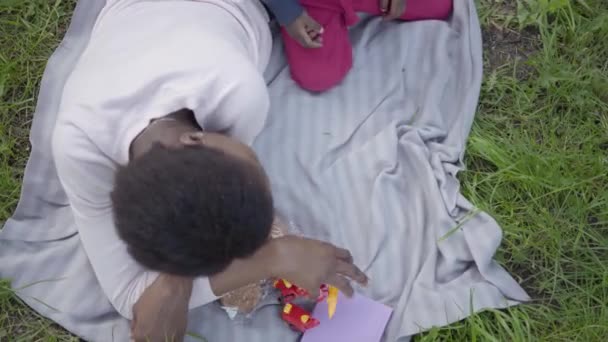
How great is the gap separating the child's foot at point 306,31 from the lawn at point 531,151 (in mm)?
459

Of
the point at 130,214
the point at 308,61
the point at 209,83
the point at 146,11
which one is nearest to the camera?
the point at 130,214

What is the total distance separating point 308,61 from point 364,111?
0.19m

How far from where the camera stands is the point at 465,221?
1.69 metres

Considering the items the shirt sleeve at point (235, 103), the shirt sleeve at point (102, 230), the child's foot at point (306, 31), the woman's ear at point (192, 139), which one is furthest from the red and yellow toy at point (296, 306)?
the child's foot at point (306, 31)

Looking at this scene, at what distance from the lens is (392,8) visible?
1.93 metres

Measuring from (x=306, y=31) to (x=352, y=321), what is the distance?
2.39ft

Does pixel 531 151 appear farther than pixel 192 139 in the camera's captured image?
Yes

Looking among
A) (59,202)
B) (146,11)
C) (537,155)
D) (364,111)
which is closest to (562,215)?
(537,155)

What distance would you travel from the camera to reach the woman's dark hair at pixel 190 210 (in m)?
1.05

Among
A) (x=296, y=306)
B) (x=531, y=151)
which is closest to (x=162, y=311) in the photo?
(x=296, y=306)

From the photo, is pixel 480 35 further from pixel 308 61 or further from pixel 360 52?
pixel 308 61

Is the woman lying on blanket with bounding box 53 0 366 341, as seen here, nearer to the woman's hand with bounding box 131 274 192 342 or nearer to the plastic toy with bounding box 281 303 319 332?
the woman's hand with bounding box 131 274 192 342

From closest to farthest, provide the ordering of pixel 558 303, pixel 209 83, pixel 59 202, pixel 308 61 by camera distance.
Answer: pixel 209 83
pixel 558 303
pixel 59 202
pixel 308 61

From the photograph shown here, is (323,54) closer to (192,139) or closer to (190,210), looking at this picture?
(192,139)
